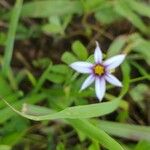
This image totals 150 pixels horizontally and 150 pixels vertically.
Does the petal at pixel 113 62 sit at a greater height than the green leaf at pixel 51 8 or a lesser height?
lesser

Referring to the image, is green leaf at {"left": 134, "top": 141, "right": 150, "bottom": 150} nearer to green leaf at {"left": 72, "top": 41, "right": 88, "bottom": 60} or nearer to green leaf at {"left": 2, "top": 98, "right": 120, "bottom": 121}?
green leaf at {"left": 2, "top": 98, "right": 120, "bottom": 121}

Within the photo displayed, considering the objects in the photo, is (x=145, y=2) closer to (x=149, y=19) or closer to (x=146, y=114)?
(x=149, y=19)

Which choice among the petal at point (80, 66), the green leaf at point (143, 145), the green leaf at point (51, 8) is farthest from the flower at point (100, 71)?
the green leaf at point (51, 8)

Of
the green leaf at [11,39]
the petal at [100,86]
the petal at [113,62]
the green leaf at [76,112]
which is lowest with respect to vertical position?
the green leaf at [76,112]

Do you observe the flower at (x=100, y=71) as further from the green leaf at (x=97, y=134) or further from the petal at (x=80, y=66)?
the green leaf at (x=97, y=134)

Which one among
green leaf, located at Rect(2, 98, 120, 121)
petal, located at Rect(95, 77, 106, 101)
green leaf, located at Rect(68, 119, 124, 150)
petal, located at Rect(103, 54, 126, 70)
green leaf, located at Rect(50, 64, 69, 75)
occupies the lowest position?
green leaf, located at Rect(68, 119, 124, 150)

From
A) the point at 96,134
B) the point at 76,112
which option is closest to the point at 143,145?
the point at 96,134

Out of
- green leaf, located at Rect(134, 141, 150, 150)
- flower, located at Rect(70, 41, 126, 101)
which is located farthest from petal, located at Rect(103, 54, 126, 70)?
green leaf, located at Rect(134, 141, 150, 150)

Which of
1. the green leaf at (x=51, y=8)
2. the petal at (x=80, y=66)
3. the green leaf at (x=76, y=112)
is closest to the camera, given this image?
the green leaf at (x=76, y=112)
